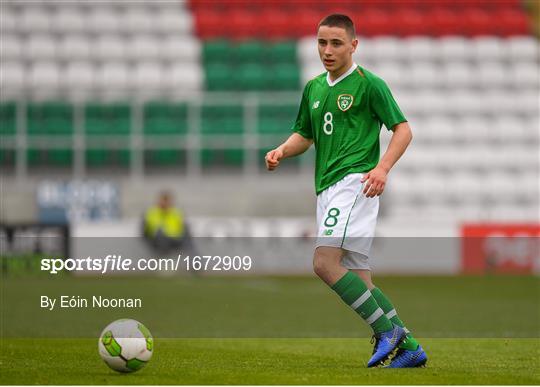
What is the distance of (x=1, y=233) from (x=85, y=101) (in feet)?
9.74

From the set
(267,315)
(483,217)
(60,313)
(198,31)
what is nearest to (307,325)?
(267,315)

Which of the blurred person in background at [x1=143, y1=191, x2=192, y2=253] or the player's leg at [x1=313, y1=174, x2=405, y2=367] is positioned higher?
the player's leg at [x1=313, y1=174, x2=405, y2=367]

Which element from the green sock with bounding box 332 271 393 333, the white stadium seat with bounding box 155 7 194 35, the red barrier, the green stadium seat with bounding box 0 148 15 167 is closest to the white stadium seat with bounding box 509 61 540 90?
the red barrier

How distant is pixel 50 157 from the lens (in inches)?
754

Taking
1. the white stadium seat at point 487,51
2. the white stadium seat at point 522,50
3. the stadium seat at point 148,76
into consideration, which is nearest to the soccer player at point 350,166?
the stadium seat at point 148,76

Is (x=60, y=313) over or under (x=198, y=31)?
under

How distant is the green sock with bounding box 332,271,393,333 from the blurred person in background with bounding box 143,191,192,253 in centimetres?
1277

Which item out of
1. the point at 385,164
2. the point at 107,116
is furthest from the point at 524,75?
the point at 385,164

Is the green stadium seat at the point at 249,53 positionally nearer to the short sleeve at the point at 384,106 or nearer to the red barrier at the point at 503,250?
the red barrier at the point at 503,250

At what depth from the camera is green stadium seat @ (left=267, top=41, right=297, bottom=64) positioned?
23.1m

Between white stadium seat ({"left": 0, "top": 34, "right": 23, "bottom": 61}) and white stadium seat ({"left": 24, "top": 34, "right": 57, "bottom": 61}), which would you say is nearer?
white stadium seat ({"left": 0, "top": 34, "right": 23, "bottom": 61})

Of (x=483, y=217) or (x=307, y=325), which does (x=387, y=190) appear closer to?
(x=483, y=217)

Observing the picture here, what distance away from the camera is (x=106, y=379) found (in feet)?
17.4

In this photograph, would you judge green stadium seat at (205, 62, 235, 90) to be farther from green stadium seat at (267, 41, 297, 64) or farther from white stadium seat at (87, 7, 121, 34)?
white stadium seat at (87, 7, 121, 34)
